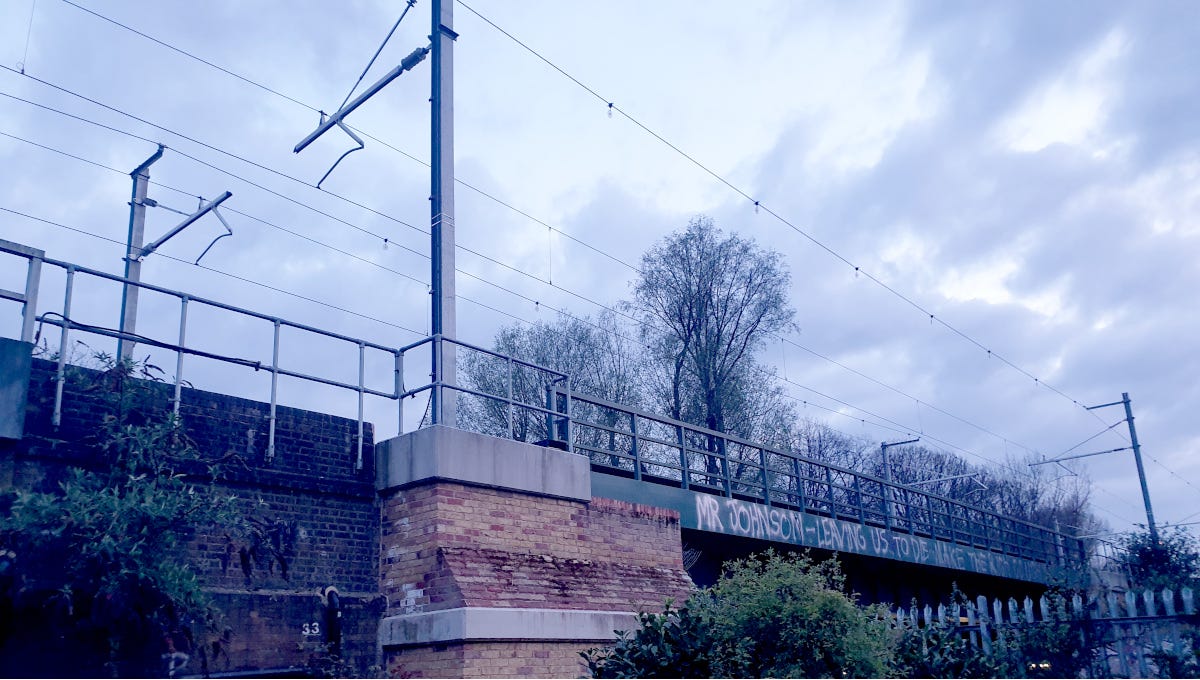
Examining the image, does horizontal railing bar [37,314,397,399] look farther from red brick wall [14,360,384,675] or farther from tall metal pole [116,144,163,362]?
tall metal pole [116,144,163,362]

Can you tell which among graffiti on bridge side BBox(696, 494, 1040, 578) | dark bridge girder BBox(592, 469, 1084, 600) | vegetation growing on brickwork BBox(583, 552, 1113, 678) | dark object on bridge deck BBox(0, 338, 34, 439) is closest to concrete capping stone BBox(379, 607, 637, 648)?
vegetation growing on brickwork BBox(583, 552, 1113, 678)

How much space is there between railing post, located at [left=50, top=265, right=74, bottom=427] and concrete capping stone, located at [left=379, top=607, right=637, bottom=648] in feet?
12.9

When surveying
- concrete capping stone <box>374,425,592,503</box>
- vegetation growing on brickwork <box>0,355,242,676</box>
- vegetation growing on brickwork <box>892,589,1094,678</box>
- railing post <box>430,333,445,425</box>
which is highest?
railing post <box>430,333,445,425</box>

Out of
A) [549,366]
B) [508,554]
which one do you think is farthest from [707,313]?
[508,554]

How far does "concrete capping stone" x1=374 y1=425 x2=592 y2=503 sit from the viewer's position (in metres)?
10.5

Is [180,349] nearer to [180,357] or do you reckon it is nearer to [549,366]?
[180,357]

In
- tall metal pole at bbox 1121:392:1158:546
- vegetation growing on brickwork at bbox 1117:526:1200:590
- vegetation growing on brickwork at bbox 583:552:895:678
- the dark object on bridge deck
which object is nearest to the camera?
the dark object on bridge deck

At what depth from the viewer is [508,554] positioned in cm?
1077

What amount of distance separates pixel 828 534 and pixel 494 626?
378 inches

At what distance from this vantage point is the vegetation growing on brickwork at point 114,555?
7777mm

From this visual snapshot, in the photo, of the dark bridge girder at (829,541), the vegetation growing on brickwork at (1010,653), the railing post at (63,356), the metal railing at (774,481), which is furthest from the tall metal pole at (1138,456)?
the railing post at (63,356)

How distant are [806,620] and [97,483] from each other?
6697 millimetres

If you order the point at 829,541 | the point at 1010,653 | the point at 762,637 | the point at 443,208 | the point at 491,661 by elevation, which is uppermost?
the point at 443,208

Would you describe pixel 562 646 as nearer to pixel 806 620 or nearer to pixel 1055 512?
pixel 806 620
